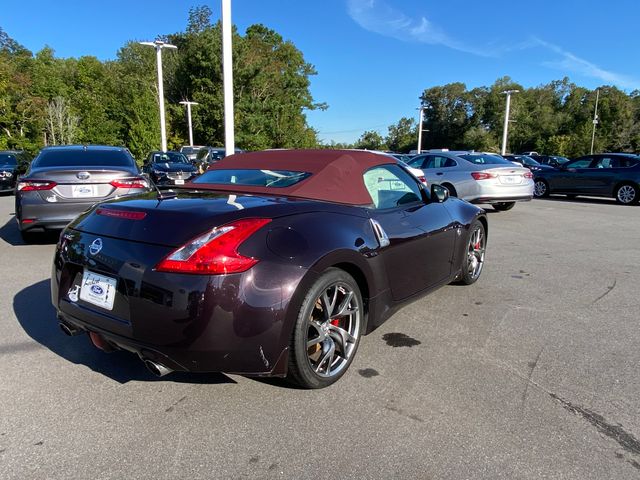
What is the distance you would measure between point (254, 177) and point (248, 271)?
1453mm

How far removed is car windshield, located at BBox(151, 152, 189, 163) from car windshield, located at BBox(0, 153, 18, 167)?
509cm

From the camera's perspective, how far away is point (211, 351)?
2.30 m

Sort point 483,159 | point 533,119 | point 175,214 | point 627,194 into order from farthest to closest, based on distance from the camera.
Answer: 1. point 533,119
2. point 627,194
3. point 483,159
4. point 175,214

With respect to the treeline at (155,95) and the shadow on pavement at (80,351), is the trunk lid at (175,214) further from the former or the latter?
the treeline at (155,95)

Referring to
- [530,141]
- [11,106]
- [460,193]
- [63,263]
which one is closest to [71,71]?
[11,106]

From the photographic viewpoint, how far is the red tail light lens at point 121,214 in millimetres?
2594

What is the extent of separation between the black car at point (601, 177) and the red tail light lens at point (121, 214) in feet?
50.3

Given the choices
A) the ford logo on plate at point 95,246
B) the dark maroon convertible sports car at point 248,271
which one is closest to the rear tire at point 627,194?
the dark maroon convertible sports car at point 248,271

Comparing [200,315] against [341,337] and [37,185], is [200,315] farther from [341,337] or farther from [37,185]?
[37,185]

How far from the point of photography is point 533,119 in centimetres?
7125

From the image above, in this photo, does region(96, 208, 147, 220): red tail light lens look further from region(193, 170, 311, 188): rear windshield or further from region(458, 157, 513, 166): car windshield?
region(458, 157, 513, 166): car windshield

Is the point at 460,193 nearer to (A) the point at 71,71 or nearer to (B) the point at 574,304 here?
(B) the point at 574,304

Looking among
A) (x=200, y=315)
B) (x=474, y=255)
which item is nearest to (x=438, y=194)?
(x=474, y=255)

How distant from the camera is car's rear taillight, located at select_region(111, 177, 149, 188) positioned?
645 cm
